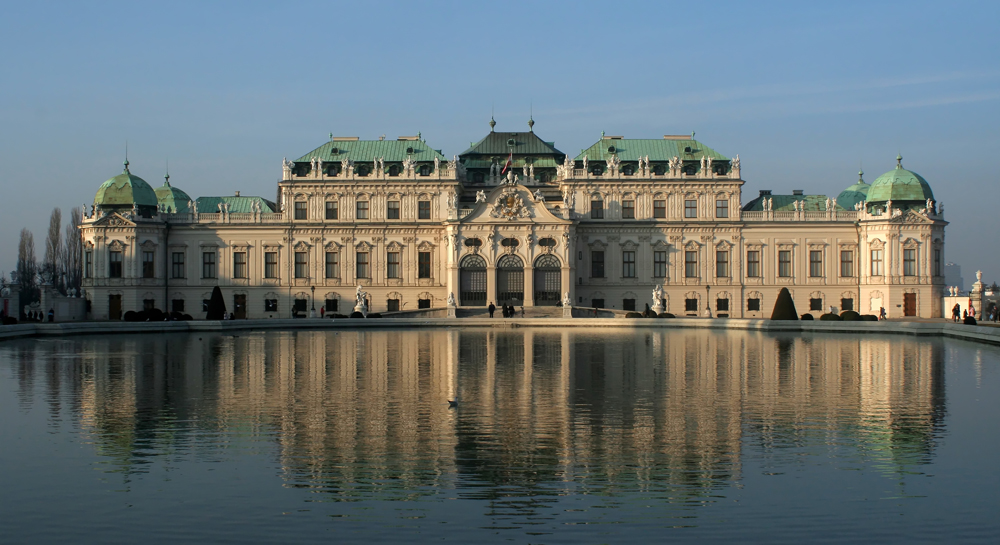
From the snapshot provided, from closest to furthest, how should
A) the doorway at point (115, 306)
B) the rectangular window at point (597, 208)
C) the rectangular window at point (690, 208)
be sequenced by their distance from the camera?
1. the doorway at point (115, 306)
2. the rectangular window at point (690, 208)
3. the rectangular window at point (597, 208)

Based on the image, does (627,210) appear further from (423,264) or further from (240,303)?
(240,303)

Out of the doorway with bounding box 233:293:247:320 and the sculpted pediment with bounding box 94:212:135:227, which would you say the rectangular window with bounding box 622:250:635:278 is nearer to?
the doorway with bounding box 233:293:247:320

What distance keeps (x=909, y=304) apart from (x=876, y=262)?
13.9ft

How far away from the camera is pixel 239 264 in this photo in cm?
8550

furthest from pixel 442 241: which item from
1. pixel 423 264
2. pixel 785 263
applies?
pixel 785 263

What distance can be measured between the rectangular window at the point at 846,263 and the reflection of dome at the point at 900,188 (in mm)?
4773

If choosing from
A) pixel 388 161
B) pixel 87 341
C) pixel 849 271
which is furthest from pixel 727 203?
pixel 87 341

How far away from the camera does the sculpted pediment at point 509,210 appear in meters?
A: 81.4

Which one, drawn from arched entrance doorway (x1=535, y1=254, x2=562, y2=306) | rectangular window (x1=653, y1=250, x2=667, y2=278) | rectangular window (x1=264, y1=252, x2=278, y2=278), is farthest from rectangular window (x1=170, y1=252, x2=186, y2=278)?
rectangular window (x1=653, y1=250, x2=667, y2=278)

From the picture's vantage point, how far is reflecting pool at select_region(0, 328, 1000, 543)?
13.5 m

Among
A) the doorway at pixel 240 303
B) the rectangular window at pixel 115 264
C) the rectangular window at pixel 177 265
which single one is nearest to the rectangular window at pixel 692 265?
the doorway at pixel 240 303

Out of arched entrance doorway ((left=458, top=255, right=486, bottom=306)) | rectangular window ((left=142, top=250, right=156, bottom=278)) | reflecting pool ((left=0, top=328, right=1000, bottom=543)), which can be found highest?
rectangular window ((left=142, top=250, right=156, bottom=278))

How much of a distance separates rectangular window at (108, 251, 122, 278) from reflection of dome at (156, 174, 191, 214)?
913 cm

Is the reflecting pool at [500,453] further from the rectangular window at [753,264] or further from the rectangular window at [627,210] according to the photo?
the rectangular window at [753,264]
